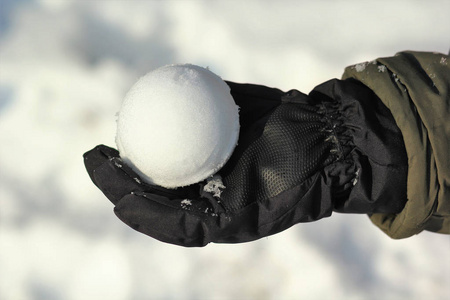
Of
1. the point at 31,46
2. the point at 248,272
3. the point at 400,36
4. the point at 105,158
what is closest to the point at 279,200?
the point at 105,158

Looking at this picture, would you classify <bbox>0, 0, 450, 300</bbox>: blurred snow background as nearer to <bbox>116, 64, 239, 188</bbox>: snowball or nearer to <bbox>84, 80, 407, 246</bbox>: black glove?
<bbox>84, 80, 407, 246</bbox>: black glove

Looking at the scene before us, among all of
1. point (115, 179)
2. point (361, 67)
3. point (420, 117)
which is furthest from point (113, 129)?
point (420, 117)

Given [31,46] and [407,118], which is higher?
[31,46]

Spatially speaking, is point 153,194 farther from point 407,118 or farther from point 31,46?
point 31,46

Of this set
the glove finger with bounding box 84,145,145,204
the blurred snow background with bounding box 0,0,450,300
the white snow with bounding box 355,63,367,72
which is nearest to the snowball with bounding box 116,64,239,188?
the glove finger with bounding box 84,145,145,204

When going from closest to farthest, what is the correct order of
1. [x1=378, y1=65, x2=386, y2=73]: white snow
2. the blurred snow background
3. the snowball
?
the snowball → [x1=378, y1=65, x2=386, y2=73]: white snow → the blurred snow background

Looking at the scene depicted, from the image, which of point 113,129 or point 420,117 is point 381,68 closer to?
point 420,117

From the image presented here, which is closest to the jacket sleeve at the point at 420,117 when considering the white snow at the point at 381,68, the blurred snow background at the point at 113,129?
the white snow at the point at 381,68
